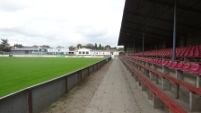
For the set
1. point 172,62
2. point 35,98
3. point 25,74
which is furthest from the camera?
point 25,74

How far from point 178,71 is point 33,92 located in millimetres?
3649

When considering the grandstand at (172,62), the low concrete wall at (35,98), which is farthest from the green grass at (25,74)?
the grandstand at (172,62)

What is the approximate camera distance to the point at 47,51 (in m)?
107

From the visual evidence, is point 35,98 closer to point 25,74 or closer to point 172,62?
point 172,62

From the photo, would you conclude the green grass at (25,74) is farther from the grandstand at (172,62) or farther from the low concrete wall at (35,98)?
the grandstand at (172,62)

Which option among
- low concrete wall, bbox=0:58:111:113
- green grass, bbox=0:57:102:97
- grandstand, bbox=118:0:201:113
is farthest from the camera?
green grass, bbox=0:57:102:97

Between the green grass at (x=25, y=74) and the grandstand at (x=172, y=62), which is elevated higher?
the grandstand at (x=172, y=62)

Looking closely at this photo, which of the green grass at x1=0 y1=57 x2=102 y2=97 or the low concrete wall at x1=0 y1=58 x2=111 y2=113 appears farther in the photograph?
the green grass at x1=0 y1=57 x2=102 y2=97

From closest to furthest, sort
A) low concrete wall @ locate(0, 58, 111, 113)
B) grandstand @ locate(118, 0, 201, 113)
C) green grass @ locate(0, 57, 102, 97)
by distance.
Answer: low concrete wall @ locate(0, 58, 111, 113) → grandstand @ locate(118, 0, 201, 113) → green grass @ locate(0, 57, 102, 97)

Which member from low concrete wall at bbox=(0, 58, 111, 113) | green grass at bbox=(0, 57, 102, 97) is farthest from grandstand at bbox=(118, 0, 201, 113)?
green grass at bbox=(0, 57, 102, 97)

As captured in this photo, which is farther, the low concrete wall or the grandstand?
the grandstand

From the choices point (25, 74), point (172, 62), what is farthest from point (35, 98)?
point (25, 74)

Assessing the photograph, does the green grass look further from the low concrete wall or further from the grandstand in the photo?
the grandstand

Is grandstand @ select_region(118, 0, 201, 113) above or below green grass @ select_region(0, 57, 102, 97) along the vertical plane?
above
